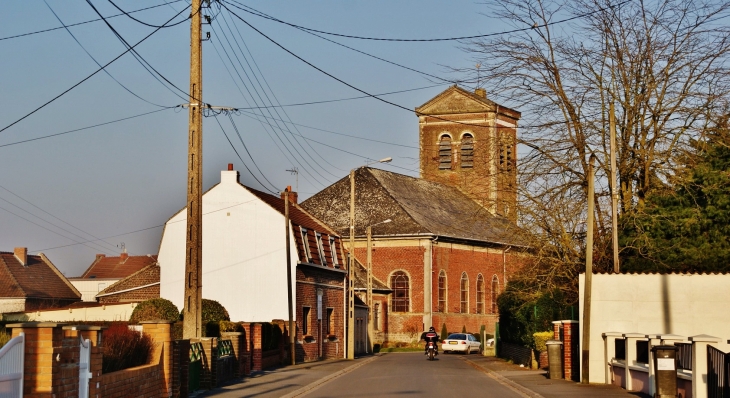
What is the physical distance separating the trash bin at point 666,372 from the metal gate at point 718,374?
1538mm

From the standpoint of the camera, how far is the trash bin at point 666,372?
18.7 meters

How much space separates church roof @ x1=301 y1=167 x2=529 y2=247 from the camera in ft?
216

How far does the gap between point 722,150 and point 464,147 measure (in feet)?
147

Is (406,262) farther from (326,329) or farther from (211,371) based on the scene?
(211,371)

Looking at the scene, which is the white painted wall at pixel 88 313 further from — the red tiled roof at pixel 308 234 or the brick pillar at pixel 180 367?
the brick pillar at pixel 180 367

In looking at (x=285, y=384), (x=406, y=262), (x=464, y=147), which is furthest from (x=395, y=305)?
(x=285, y=384)

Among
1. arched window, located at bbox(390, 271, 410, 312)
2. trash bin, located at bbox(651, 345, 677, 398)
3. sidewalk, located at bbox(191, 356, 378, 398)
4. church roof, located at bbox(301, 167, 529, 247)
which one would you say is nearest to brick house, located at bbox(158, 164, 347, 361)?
sidewalk, located at bbox(191, 356, 378, 398)

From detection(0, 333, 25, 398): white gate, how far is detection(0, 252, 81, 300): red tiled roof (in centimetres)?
6280

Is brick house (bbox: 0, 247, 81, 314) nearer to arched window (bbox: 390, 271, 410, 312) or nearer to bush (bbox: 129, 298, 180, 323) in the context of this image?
arched window (bbox: 390, 271, 410, 312)

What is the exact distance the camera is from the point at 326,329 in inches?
1783

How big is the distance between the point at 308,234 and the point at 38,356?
30.4 m

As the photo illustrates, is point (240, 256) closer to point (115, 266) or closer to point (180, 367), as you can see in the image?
point (180, 367)

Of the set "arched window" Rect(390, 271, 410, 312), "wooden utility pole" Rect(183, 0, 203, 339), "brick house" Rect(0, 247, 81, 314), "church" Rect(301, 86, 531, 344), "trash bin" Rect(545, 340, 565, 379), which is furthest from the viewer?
"brick house" Rect(0, 247, 81, 314)

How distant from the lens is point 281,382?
2623 cm
